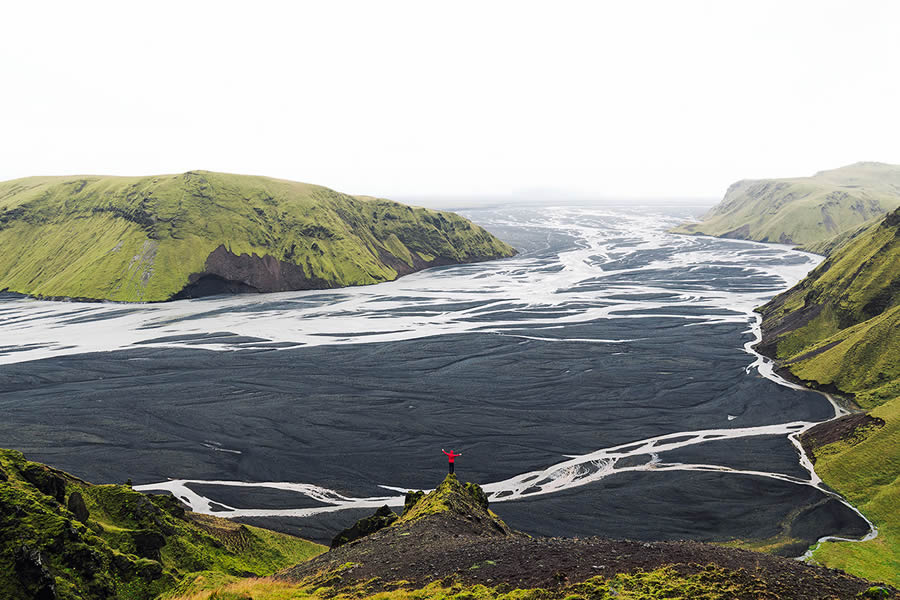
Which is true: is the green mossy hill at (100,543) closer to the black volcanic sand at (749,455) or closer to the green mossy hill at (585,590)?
the green mossy hill at (585,590)

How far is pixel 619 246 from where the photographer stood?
194250 mm

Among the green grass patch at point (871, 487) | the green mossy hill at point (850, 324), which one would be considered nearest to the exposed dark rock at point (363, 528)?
the green grass patch at point (871, 487)

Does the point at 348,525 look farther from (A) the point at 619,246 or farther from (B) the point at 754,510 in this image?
(A) the point at 619,246

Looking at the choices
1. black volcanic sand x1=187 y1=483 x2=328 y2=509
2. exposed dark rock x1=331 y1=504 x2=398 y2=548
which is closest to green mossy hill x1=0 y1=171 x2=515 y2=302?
black volcanic sand x1=187 y1=483 x2=328 y2=509

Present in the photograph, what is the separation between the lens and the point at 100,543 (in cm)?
1616

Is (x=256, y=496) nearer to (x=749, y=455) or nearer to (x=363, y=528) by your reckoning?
(x=363, y=528)

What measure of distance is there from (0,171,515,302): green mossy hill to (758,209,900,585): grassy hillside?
307ft

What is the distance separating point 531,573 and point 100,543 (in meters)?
14.0

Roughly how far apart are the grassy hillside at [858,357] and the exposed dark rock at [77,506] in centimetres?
3338

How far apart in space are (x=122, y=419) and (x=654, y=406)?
50743 millimetres

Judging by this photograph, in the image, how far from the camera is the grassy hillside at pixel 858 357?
28234 mm

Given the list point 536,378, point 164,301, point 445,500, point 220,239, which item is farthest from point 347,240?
point 445,500

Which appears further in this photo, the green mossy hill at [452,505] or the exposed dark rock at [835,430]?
the exposed dark rock at [835,430]

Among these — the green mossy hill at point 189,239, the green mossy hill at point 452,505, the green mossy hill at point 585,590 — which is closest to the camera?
the green mossy hill at point 585,590
